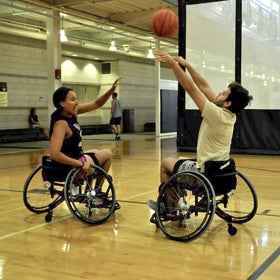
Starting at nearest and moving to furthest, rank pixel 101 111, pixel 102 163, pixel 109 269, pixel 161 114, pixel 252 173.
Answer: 1. pixel 109 269
2. pixel 102 163
3. pixel 252 173
4. pixel 161 114
5. pixel 101 111

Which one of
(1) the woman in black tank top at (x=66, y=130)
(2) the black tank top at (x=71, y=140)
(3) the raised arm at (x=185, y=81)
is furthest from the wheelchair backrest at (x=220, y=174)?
(2) the black tank top at (x=71, y=140)

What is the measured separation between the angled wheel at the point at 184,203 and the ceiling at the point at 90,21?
657 centimetres

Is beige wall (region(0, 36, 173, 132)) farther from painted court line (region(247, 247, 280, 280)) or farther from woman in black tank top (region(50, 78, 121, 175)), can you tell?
painted court line (region(247, 247, 280, 280))

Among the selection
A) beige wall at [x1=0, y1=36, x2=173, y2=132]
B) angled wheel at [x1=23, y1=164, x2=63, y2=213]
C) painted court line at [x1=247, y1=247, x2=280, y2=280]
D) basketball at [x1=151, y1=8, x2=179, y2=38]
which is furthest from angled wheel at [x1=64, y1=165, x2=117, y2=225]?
beige wall at [x1=0, y1=36, x2=173, y2=132]

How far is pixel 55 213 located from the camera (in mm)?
3553

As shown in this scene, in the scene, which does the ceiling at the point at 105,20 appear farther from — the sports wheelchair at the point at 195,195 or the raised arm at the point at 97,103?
the sports wheelchair at the point at 195,195

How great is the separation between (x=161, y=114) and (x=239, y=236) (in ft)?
36.2

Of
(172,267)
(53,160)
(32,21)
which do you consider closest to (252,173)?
(53,160)

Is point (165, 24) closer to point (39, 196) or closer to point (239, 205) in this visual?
point (239, 205)

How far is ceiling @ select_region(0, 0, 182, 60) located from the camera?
9.12 meters

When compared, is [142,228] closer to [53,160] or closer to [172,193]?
[172,193]

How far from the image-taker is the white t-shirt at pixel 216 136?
109 inches

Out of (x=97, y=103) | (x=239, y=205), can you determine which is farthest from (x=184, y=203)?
(x=97, y=103)

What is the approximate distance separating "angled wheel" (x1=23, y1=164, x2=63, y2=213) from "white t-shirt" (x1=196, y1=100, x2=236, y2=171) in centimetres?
109
